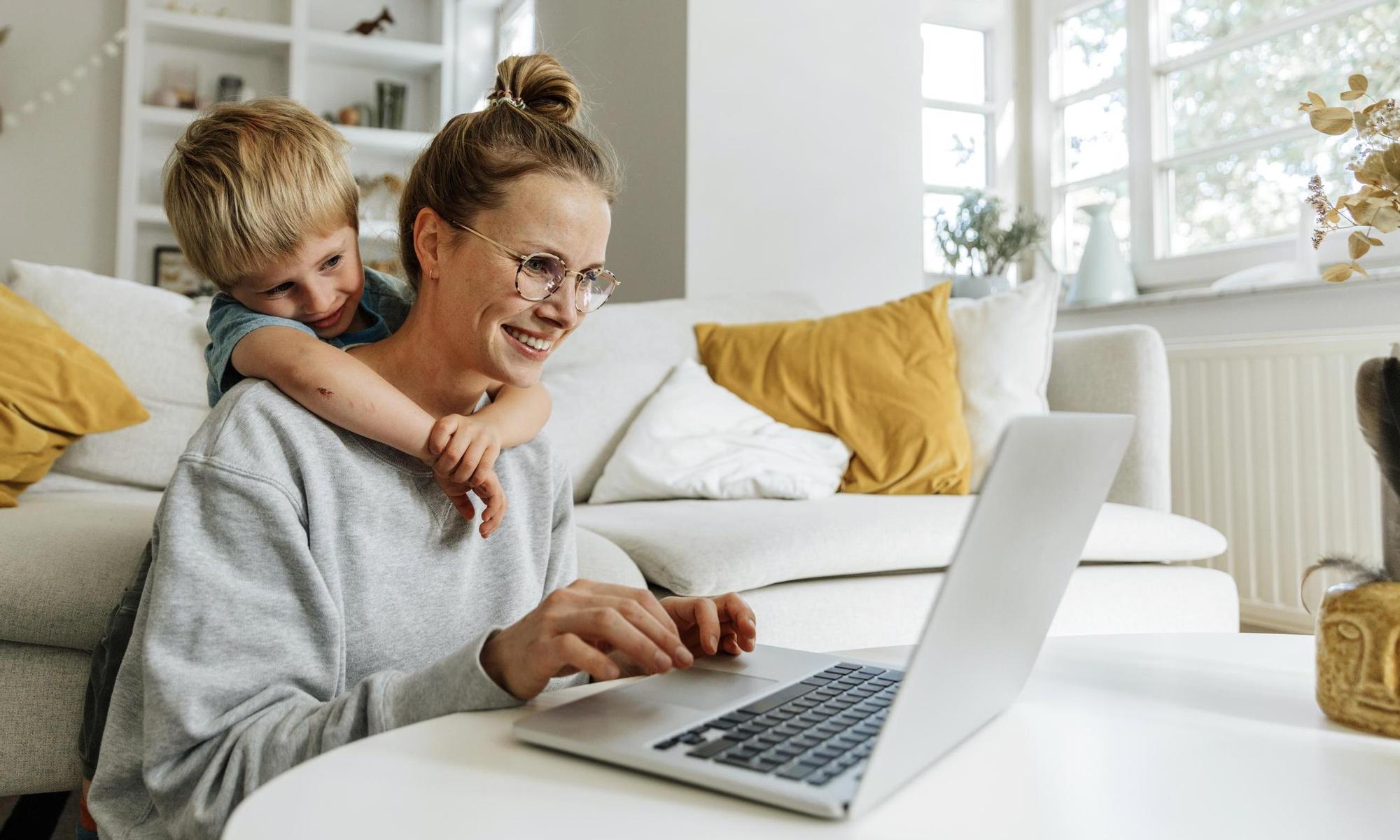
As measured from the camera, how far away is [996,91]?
443cm

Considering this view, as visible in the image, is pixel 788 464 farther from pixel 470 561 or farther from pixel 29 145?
pixel 29 145

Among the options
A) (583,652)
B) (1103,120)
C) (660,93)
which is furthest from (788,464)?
(1103,120)

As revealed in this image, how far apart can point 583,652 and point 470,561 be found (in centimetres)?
34

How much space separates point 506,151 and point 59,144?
451 centimetres

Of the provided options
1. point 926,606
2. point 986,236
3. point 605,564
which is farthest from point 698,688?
point 986,236

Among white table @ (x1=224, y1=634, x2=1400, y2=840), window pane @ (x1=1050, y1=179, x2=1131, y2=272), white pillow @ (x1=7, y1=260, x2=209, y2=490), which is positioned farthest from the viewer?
window pane @ (x1=1050, y1=179, x2=1131, y2=272)

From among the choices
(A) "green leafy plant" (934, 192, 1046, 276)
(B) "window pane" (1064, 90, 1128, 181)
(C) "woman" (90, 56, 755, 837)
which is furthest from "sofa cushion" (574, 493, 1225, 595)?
(B) "window pane" (1064, 90, 1128, 181)

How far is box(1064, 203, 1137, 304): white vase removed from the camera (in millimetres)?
3619

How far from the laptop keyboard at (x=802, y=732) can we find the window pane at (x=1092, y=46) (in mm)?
3836

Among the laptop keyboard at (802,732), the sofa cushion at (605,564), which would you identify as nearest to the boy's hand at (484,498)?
the laptop keyboard at (802,732)

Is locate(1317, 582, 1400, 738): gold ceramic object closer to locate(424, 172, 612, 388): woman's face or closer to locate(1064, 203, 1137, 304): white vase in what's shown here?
locate(424, 172, 612, 388): woman's face

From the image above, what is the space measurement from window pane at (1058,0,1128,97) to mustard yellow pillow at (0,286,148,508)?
3563mm

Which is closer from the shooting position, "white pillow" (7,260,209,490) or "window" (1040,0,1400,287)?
"white pillow" (7,260,209,490)

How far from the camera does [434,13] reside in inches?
207
